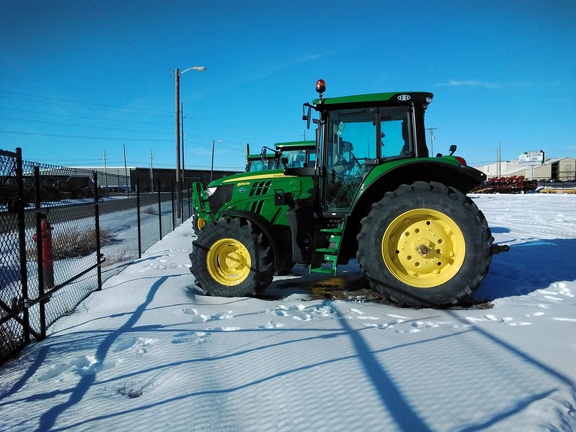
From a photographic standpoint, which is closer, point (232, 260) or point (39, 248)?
point (39, 248)

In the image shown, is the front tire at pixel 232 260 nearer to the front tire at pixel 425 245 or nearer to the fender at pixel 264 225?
the fender at pixel 264 225

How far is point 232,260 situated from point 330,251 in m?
1.31

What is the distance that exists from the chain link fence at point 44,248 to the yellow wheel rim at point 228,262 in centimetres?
156

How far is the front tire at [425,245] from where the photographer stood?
416 cm

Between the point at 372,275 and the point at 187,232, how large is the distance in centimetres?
849

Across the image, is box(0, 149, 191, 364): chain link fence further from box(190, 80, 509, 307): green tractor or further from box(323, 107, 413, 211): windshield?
box(323, 107, 413, 211): windshield

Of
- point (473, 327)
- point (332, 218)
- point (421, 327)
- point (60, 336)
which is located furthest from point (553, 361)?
point (60, 336)

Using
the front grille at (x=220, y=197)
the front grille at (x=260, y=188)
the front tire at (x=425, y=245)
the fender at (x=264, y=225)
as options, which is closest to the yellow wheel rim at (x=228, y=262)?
the fender at (x=264, y=225)

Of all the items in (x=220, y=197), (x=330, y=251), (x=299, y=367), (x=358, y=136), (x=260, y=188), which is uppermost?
(x=358, y=136)

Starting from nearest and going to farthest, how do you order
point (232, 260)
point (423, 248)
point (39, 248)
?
1. point (39, 248)
2. point (423, 248)
3. point (232, 260)

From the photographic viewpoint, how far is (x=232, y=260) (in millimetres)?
5137

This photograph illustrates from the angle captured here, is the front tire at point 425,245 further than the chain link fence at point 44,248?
Yes

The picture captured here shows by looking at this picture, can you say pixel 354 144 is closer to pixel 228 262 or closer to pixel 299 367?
pixel 228 262

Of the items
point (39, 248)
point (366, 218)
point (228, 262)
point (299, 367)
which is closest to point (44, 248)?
point (39, 248)
